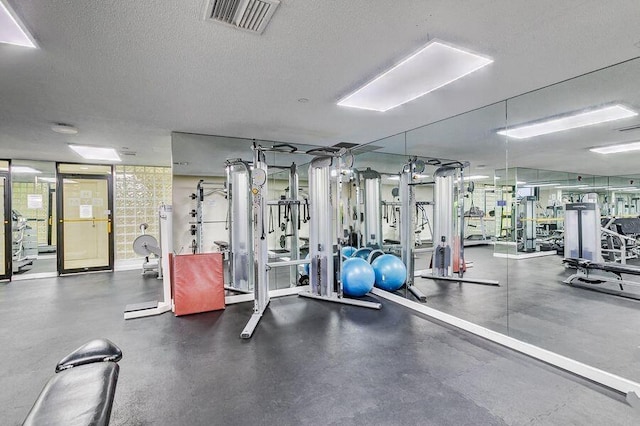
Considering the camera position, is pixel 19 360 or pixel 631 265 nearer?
pixel 19 360

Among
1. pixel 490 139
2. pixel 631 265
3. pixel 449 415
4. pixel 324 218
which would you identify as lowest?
pixel 449 415

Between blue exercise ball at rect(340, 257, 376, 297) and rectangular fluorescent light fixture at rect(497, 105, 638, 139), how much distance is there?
102 inches

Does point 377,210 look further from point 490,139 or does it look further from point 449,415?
point 449,415

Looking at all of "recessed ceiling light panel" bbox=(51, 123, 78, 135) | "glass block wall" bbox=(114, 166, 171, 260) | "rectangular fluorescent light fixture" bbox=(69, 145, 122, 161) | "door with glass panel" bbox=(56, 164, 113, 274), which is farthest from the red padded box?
"door with glass panel" bbox=(56, 164, 113, 274)

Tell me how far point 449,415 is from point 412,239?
3.04 metres

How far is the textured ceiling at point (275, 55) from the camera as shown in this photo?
1.71 metres

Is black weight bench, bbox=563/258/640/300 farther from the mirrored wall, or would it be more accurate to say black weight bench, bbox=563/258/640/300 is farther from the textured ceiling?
the textured ceiling

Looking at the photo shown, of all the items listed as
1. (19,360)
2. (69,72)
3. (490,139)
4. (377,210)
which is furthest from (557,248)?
(19,360)

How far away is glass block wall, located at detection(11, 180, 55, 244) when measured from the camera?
6270 millimetres

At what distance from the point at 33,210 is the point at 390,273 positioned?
7717 millimetres

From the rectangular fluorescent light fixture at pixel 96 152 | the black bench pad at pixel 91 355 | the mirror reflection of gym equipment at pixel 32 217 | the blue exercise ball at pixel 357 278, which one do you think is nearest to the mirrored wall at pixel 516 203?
the blue exercise ball at pixel 357 278

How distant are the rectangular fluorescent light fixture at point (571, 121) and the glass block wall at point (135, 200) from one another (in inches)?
284

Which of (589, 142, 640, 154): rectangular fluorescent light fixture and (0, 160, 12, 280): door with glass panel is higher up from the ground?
(589, 142, 640, 154): rectangular fluorescent light fixture

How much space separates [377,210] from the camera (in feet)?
18.2
